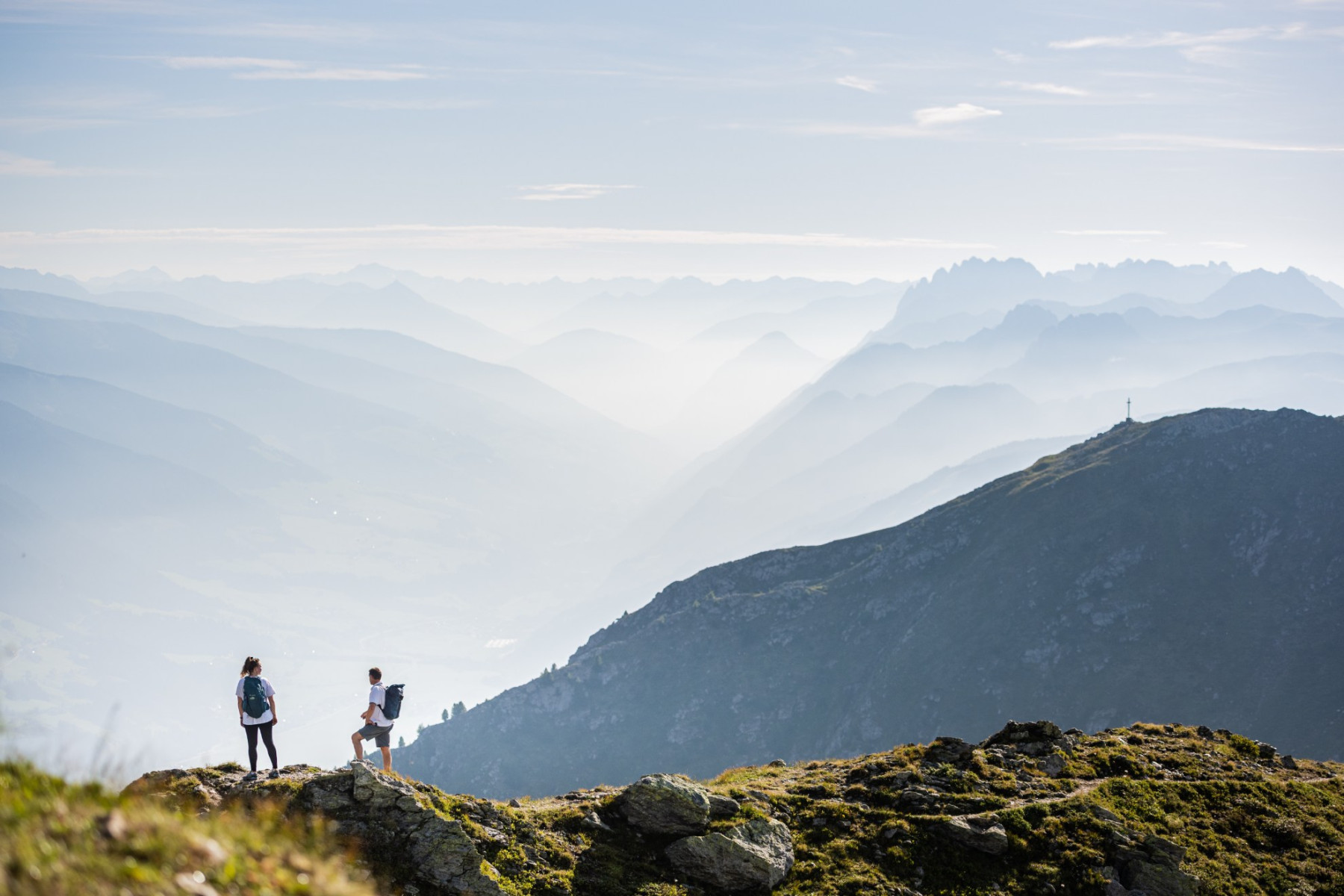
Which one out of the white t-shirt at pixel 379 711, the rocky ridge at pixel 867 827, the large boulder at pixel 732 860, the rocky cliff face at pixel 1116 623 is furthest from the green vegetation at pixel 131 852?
the rocky cliff face at pixel 1116 623

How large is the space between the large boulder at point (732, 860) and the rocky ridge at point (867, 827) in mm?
45

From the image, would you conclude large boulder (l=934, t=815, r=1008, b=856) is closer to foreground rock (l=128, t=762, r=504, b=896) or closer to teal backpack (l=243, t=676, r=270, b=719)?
foreground rock (l=128, t=762, r=504, b=896)

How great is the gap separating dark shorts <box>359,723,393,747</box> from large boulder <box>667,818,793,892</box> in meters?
10.00

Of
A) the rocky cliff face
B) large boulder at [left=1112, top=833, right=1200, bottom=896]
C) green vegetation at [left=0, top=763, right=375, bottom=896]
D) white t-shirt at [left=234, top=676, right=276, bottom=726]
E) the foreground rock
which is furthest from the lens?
the rocky cliff face

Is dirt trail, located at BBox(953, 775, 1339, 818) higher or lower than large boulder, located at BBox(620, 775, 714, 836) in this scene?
lower

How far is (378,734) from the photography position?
2630 cm

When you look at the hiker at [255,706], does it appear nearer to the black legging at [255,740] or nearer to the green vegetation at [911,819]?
the black legging at [255,740]

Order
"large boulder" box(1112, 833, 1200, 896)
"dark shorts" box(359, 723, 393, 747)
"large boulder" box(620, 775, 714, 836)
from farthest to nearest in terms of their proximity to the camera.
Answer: "dark shorts" box(359, 723, 393, 747) → "large boulder" box(1112, 833, 1200, 896) → "large boulder" box(620, 775, 714, 836)

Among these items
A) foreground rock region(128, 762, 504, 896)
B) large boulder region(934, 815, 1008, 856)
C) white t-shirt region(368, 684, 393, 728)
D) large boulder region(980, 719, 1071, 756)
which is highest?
white t-shirt region(368, 684, 393, 728)

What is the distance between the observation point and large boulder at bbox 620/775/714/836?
23484 mm

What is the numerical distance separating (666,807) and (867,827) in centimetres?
682

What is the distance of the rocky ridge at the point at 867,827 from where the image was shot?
65.1 feet

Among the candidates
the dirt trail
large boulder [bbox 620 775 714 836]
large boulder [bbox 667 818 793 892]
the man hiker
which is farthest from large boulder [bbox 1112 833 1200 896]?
the man hiker

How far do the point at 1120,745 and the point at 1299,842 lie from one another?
7.57 metres
